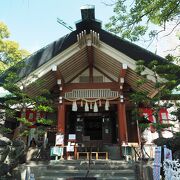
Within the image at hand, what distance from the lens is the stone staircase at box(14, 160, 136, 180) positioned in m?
8.16

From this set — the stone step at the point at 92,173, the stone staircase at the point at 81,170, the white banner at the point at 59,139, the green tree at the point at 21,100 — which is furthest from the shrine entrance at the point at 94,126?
the stone step at the point at 92,173

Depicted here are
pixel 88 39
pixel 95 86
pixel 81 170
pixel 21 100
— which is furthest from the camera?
pixel 95 86

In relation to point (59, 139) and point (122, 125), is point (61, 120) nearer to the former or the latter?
point (59, 139)

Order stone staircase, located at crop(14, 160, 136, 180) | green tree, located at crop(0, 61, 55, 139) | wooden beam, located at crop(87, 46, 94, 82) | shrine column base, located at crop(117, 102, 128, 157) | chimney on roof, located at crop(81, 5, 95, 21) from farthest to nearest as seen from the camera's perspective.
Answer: chimney on roof, located at crop(81, 5, 95, 21)
wooden beam, located at crop(87, 46, 94, 82)
shrine column base, located at crop(117, 102, 128, 157)
green tree, located at crop(0, 61, 55, 139)
stone staircase, located at crop(14, 160, 136, 180)

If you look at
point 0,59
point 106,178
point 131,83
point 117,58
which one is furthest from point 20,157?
point 0,59

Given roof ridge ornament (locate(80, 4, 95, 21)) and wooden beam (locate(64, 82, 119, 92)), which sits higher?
roof ridge ornament (locate(80, 4, 95, 21))

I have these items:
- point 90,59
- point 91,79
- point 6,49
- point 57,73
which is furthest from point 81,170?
point 6,49

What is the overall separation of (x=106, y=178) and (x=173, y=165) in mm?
3019

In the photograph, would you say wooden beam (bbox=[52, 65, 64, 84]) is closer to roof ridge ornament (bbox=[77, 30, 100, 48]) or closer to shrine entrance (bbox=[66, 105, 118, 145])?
roof ridge ornament (bbox=[77, 30, 100, 48])

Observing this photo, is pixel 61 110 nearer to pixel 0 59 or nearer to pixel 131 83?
pixel 131 83

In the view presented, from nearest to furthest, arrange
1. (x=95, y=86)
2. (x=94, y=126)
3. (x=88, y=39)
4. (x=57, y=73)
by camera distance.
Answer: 1. (x=88, y=39)
2. (x=57, y=73)
3. (x=95, y=86)
4. (x=94, y=126)

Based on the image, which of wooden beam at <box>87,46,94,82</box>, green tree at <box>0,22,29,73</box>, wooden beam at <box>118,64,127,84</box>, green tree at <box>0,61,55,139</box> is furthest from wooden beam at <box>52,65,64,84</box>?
green tree at <box>0,22,29,73</box>

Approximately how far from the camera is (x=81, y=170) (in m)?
8.73

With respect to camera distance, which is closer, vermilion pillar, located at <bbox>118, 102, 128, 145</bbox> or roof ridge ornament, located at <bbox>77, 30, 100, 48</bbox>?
roof ridge ornament, located at <bbox>77, 30, 100, 48</bbox>
